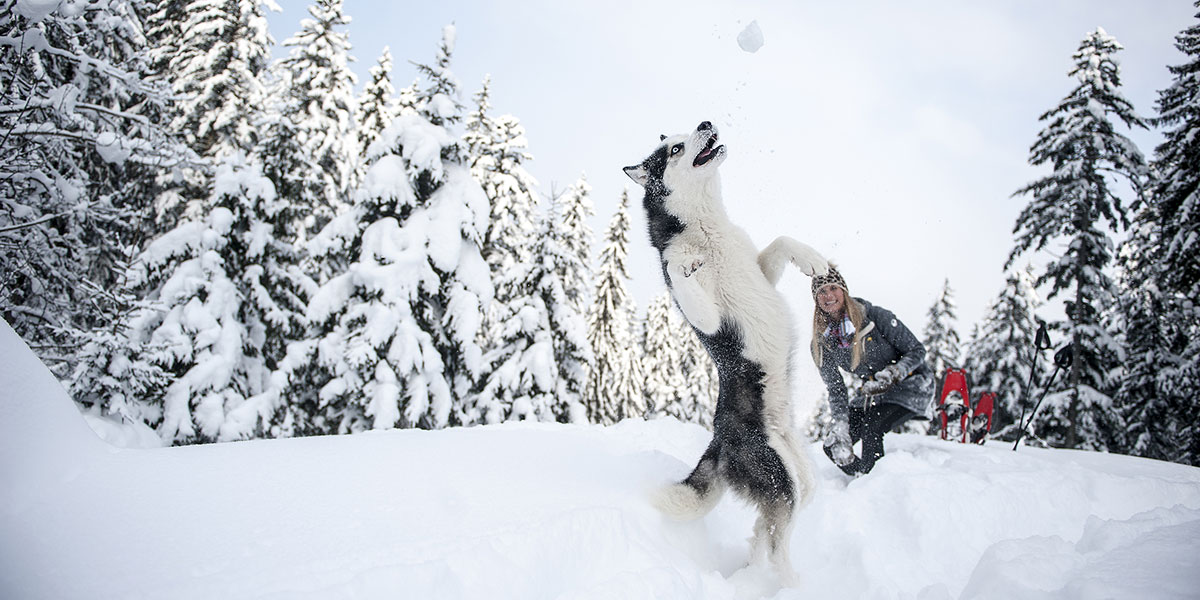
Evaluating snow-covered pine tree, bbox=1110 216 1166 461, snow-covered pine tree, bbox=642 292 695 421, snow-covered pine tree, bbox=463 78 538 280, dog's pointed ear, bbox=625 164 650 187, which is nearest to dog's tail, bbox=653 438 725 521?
dog's pointed ear, bbox=625 164 650 187

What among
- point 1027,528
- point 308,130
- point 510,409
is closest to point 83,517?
point 1027,528

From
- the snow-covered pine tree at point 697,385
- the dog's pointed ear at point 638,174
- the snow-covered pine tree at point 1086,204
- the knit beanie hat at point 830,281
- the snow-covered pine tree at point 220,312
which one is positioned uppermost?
the snow-covered pine tree at point 1086,204

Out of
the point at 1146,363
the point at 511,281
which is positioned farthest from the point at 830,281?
the point at 1146,363

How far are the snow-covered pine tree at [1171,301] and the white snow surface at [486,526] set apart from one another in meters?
12.4

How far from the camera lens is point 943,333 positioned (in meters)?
30.1

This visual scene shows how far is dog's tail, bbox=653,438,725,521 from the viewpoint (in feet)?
10.7

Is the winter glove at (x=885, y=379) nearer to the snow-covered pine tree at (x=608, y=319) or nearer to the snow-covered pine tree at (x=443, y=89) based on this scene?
the snow-covered pine tree at (x=443, y=89)

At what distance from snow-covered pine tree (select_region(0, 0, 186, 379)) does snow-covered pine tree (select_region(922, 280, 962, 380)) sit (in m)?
32.8

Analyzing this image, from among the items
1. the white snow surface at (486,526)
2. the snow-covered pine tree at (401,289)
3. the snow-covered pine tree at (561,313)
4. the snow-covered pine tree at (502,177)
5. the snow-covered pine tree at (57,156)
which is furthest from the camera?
the snow-covered pine tree at (502,177)

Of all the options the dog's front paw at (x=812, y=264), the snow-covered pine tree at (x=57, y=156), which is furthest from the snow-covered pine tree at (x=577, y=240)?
the dog's front paw at (x=812, y=264)

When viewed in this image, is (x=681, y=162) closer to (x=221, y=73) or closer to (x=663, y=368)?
(x=221, y=73)

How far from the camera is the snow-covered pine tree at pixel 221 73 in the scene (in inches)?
575

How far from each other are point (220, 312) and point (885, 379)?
12011 mm

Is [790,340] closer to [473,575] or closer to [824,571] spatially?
[824,571]
